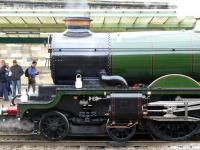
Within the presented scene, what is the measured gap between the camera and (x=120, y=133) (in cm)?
1137

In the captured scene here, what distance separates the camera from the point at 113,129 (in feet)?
→ 37.2

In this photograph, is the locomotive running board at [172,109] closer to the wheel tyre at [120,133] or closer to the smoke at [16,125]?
the wheel tyre at [120,133]

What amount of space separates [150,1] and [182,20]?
24.1 feet

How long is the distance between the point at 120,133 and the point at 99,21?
411 inches

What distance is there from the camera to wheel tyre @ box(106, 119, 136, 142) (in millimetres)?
11258

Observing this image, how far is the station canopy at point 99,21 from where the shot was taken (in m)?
19.4

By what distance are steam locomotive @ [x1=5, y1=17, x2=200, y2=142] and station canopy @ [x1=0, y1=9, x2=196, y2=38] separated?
24.8 feet

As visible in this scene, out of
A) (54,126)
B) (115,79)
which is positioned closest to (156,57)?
(115,79)

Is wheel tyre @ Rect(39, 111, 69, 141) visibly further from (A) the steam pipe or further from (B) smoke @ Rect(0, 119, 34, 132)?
(A) the steam pipe

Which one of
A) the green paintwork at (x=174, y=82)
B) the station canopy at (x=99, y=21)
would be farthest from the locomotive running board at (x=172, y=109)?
the station canopy at (x=99, y=21)

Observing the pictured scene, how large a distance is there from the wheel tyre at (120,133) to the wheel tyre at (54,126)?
0.91 meters

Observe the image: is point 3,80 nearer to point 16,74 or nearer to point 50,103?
Answer: point 16,74

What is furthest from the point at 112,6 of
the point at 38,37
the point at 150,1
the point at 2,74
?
the point at 2,74

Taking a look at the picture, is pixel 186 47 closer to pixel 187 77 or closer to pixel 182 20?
pixel 187 77
